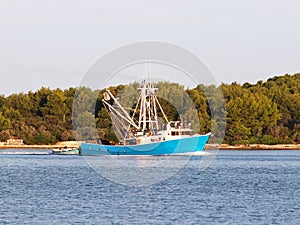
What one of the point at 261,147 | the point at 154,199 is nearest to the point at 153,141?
the point at 154,199

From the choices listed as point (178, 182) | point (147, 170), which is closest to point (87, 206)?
point (178, 182)

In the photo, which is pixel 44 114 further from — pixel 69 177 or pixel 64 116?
pixel 69 177

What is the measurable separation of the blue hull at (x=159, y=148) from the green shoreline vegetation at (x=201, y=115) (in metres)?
42.2

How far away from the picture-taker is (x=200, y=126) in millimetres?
166375

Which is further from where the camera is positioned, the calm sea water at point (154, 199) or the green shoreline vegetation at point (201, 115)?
the green shoreline vegetation at point (201, 115)

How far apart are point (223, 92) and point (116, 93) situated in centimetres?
2299

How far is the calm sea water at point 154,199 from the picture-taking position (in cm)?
4819

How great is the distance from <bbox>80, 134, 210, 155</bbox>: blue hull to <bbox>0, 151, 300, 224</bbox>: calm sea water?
29.5 m

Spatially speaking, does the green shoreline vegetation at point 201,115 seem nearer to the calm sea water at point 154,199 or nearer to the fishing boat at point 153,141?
the fishing boat at point 153,141

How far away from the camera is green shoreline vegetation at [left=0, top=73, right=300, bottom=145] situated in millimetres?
174875

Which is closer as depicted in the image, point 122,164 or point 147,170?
point 147,170

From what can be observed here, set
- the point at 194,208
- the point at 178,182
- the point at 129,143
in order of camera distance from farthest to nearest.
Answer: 1. the point at 129,143
2. the point at 178,182
3. the point at 194,208

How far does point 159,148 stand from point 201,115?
55.1 metres

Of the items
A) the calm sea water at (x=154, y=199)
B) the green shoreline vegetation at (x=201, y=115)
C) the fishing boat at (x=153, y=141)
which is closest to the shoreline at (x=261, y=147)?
the green shoreline vegetation at (x=201, y=115)
